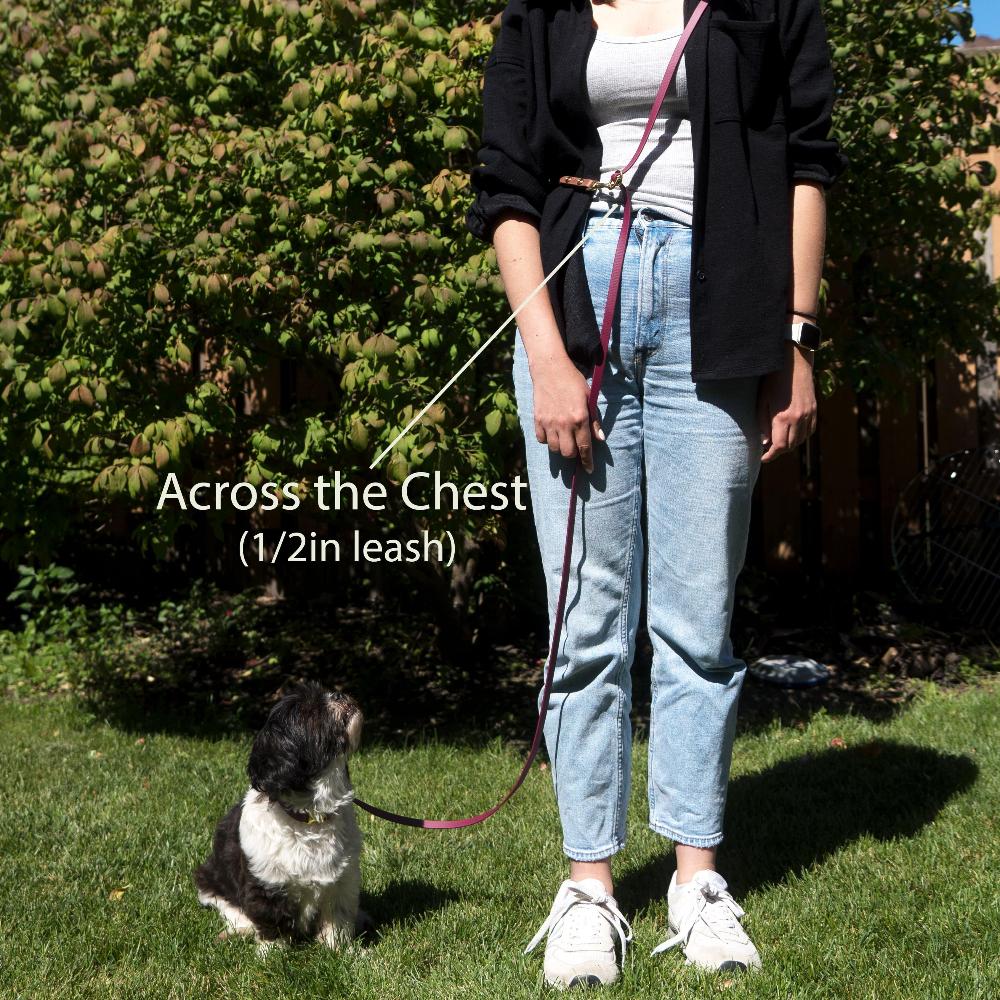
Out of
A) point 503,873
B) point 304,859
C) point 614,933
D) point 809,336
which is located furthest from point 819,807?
point 809,336

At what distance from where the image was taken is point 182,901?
306 cm

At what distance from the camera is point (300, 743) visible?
2.71 meters

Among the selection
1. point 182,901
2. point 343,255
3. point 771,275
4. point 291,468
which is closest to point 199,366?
point 291,468

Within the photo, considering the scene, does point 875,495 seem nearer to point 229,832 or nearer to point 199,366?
point 199,366

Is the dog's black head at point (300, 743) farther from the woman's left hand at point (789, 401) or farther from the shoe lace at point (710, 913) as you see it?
the woman's left hand at point (789, 401)

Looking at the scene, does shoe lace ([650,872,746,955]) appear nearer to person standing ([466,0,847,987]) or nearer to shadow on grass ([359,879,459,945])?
person standing ([466,0,847,987])

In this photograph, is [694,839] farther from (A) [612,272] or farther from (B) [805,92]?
(B) [805,92]

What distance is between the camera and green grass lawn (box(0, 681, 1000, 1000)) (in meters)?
2.52

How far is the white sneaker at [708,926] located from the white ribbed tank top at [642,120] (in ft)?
4.70

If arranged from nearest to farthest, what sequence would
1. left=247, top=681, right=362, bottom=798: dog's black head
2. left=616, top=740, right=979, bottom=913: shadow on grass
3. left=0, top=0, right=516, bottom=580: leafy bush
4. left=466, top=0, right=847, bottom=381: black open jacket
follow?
left=466, top=0, right=847, bottom=381: black open jacket
left=247, top=681, right=362, bottom=798: dog's black head
left=616, top=740, right=979, bottom=913: shadow on grass
left=0, top=0, right=516, bottom=580: leafy bush

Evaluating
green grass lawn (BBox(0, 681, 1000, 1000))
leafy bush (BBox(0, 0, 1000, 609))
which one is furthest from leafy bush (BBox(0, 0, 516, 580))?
green grass lawn (BBox(0, 681, 1000, 1000))

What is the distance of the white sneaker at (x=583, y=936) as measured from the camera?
2.39 meters

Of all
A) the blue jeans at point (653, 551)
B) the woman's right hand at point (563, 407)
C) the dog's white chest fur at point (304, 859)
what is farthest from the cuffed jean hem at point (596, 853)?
the woman's right hand at point (563, 407)

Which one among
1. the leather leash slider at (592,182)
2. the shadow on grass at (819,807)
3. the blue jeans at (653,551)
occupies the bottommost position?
the shadow on grass at (819,807)
